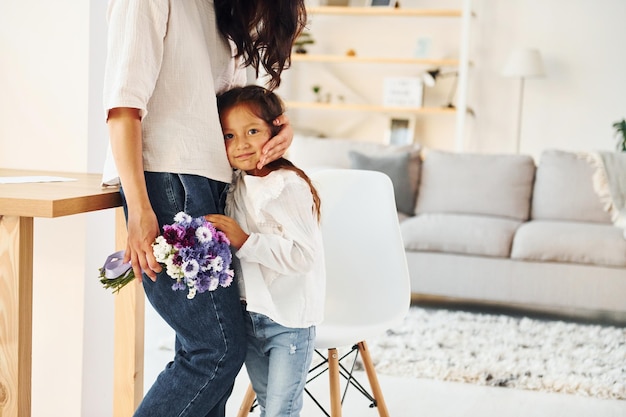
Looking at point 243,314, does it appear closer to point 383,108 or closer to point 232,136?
point 232,136

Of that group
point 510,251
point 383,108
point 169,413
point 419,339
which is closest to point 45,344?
point 169,413

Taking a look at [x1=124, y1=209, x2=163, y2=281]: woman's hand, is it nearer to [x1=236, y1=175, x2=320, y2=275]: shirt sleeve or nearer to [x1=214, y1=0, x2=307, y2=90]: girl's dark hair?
[x1=236, y1=175, x2=320, y2=275]: shirt sleeve

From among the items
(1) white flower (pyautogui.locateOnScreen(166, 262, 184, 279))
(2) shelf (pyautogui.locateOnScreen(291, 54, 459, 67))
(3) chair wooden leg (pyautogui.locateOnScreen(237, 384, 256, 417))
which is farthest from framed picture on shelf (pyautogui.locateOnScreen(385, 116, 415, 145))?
(1) white flower (pyautogui.locateOnScreen(166, 262, 184, 279))

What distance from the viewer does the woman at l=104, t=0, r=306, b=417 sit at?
129 centimetres

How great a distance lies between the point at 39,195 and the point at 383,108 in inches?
202

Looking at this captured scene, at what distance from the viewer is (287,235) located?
56.7 inches

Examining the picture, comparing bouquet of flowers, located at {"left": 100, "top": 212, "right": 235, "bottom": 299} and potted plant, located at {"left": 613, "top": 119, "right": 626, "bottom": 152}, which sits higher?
potted plant, located at {"left": 613, "top": 119, "right": 626, "bottom": 152}

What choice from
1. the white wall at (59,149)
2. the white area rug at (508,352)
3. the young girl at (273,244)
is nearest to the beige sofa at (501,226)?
the white area rug at (508,352)

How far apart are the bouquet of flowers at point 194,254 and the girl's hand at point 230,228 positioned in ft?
0.11

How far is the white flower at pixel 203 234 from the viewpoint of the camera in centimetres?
128

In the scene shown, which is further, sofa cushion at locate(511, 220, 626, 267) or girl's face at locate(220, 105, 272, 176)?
sofa cushion at locate(511, 220, 626, 267)

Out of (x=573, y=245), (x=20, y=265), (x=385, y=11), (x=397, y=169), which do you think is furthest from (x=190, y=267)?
(x=385, y=11)

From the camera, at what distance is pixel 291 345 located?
149cm

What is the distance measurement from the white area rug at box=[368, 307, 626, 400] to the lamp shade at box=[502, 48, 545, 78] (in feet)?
8.94
